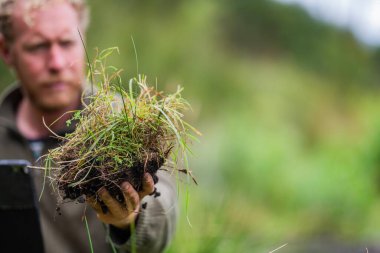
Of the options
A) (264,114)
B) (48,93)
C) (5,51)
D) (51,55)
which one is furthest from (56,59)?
(264,114)

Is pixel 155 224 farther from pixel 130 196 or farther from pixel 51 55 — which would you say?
pixel 51 55

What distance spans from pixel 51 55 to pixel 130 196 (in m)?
1.52

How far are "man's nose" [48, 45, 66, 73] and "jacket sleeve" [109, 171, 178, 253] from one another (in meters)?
0.73

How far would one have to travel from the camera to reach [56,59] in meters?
3.52

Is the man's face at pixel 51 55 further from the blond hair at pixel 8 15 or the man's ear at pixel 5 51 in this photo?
the man's ear at pixel 5 51

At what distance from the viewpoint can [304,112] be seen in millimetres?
17422

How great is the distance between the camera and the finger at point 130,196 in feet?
7.18

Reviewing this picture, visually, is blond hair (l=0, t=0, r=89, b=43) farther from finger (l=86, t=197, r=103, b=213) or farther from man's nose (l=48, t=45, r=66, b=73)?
finger (l=86, t=197, r=103, b=213)

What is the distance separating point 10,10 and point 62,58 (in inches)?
25.2

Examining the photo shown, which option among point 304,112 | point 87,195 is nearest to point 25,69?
point 87,195

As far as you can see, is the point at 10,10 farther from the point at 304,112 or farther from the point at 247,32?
the point at 247,32

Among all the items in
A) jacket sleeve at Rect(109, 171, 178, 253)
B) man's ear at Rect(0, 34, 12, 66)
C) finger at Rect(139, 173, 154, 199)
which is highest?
man's ear at Rect(0, 34, 12, 66)

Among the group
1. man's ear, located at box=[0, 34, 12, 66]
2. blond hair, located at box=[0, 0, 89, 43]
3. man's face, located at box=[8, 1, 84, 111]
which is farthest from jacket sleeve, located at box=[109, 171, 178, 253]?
man's ear, located at box=[0, 34, 12, 66]

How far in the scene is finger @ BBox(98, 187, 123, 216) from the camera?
7.16 feet
